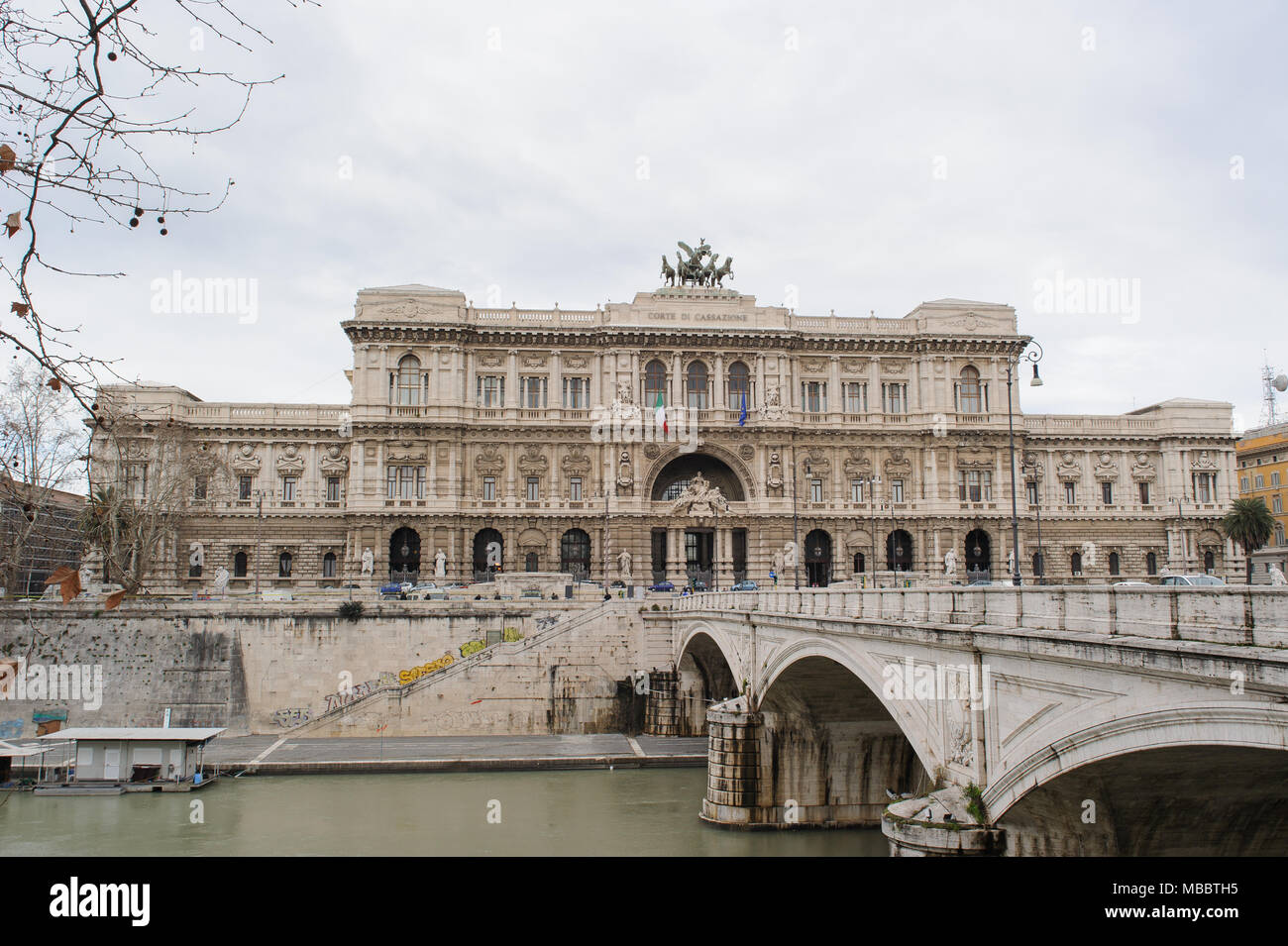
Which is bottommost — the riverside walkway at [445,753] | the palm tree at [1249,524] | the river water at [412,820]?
the river water at [412,820]

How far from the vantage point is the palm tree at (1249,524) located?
64500 millimetres

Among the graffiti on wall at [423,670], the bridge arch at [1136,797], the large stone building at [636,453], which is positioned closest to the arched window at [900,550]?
the large stone building at [636,453]

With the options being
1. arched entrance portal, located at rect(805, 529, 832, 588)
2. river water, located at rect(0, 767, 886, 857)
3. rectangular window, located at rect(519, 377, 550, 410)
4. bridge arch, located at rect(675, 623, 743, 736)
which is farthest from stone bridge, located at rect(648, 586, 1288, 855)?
rectangular window, located at rect(519, 377, 550, 410)

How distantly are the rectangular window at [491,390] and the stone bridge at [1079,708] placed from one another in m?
40.8

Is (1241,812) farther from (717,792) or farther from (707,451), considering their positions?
(707,451)

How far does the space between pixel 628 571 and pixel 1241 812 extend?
4633 centimetres

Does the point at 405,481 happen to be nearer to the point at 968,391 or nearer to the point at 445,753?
the point at 445,753

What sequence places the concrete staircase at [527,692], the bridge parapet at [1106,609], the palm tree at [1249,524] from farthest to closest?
the palm tree at [1249,524] → the concrete staircase at [527,692] → the bridge parapet at [1106,609]

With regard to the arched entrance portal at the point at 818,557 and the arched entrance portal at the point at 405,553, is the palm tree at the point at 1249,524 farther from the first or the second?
the arched entrance portal at the point at 405,553

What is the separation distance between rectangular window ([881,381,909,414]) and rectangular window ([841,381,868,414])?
1161 mm

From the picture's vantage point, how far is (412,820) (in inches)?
1277

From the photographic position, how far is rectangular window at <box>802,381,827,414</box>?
66.2 m

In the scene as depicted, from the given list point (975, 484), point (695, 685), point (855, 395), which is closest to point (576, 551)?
point (695, 685)

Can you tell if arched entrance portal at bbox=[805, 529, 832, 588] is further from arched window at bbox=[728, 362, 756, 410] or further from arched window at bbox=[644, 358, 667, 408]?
arched window at bbox=[644, 358, 667, 408]
